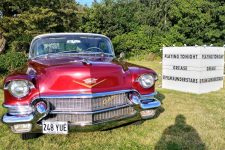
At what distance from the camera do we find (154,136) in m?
4.86

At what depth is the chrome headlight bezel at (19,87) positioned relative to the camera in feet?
13.2

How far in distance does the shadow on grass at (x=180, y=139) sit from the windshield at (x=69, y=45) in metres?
1.86

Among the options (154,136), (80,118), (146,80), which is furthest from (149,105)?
(80,118)

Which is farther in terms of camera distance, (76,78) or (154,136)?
(154,136)

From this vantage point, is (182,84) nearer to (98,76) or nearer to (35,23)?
(98,76)

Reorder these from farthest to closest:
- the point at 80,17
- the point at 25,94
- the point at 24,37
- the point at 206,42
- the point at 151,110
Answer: the point at 206,42 → the point at 80,17 → the point at 24,37 → the point at 151,110 → the point at 25,94

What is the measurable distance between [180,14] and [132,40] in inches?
257

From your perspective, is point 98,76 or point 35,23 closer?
point 98,76

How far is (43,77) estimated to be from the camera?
411 centimetres

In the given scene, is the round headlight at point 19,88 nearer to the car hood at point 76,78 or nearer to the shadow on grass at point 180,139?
the car hood at point 76,78

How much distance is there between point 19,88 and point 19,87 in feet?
0.04

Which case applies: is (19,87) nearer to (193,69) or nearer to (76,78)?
(76,78)

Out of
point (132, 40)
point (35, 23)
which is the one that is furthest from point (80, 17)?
point (35, 23)

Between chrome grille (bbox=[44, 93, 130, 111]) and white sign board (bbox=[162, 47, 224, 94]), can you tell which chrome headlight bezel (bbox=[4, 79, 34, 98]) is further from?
white sign board (bbox=[162, 47, 224, 94])
